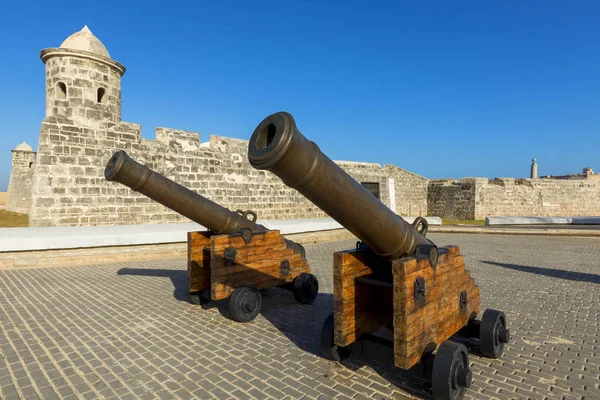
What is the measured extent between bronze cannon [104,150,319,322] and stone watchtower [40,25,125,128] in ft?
22.5

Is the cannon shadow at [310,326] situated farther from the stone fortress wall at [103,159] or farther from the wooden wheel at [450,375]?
the stone fortress wall at [103,159]

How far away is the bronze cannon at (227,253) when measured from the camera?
4.15m

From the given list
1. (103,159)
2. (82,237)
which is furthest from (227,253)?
(103,159)

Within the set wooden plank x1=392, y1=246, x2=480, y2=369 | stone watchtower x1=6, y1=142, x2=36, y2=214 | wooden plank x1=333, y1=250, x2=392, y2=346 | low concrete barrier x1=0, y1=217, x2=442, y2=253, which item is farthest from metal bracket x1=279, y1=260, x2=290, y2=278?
stone watchtower x1=6, y1=142, x2=36, y2=214

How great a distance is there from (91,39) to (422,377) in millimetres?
11313

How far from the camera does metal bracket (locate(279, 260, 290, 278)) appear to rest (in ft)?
16.0

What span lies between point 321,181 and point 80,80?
10.1 m

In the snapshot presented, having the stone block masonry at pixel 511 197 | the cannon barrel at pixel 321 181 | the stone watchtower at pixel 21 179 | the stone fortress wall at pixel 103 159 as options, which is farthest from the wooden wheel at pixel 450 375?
the stone watchtower at pixel 21 179

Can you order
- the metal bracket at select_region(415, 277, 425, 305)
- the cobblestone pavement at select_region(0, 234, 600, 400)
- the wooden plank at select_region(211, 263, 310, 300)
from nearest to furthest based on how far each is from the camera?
the metal bracket at select_region(415, 277, 425, 305)
the cobblestone pavement at select_region(0, 234, 600, 400)
the wooden plank at select_region(211, 263, 310, 300)

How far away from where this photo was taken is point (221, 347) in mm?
3473

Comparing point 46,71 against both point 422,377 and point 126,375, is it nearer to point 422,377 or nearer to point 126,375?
point 126,375

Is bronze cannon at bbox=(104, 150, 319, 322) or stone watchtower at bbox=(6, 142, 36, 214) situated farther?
stone watchtower at bbox=(6, 142, 36, 214)

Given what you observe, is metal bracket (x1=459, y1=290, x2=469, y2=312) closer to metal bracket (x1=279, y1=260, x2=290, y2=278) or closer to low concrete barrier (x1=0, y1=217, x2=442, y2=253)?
metal bracket (x1=279, y1=260, x2=290, y2=278)

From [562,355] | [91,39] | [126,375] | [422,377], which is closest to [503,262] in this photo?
[562,355]
